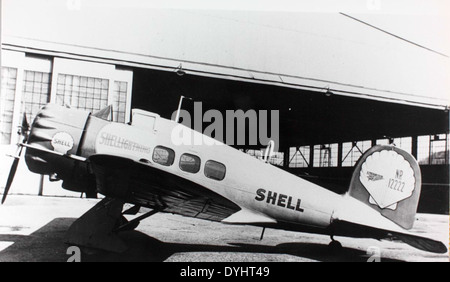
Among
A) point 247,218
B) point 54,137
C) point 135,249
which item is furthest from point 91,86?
point 247,218

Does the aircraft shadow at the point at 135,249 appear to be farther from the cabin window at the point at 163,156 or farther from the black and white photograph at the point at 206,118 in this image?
the cabin window at the point at 163,156

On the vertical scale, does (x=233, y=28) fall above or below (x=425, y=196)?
above

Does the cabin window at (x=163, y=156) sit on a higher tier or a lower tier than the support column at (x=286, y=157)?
higher

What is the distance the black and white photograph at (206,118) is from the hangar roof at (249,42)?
4cm

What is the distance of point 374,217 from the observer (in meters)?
5.33

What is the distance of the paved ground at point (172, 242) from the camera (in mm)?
4945

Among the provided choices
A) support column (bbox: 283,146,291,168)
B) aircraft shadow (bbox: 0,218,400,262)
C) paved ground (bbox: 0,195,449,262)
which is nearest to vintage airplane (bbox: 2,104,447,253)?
aircraft shadow (bbox: 0,218,400,262)

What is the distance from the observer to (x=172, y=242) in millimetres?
6059

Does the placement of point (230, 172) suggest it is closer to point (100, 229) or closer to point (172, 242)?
point (172, 242)

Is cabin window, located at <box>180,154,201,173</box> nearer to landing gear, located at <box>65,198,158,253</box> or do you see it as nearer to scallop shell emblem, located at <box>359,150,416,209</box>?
landing gear, located at <box>65,198,158,253</box>

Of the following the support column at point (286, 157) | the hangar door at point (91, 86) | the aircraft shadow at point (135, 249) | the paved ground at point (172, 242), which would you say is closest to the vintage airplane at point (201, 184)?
the aircraft shadow at point (135, 249)

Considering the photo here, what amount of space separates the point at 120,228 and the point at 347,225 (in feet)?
11.5
